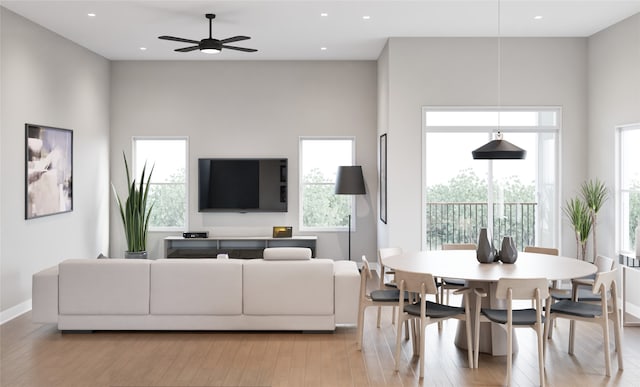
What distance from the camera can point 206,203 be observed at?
29.8 feet

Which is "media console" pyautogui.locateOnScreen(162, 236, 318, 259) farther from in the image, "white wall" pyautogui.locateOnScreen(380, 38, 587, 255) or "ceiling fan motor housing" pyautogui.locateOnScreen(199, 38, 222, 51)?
"ceiling fan motor housing" pyautogui.locateOnScreen(199, 38, 222, 51)

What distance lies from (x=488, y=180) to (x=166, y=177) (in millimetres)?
4655

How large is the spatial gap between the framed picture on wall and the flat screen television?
4.91 feet

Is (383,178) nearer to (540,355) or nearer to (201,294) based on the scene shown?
(201,294)

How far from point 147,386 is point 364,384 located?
1477 millimetres

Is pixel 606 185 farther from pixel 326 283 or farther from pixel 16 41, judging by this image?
pixel 16 41

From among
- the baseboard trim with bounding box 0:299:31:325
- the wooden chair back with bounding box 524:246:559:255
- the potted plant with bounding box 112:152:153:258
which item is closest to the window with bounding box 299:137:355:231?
the potted plant with bounding box 112:152:153:258

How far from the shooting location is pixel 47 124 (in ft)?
22.7

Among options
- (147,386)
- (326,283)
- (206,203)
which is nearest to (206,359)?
(147,386)

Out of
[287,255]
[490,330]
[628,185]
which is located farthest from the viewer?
A: [628,185]

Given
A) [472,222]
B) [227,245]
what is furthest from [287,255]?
[227,245]

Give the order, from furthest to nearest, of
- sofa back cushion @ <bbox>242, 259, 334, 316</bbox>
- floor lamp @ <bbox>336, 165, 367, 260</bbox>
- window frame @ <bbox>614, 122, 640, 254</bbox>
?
floor lamp @ <bbox>336, 165, 367, 260</bbox>, window frame @ <bbox>614, 122, 640, 254</bbox>, sofa back cushion @ <bbox>242, 259, 334, 316</bbox>

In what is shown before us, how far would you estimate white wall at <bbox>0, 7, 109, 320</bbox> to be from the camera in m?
6.09

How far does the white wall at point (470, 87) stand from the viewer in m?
7.49
